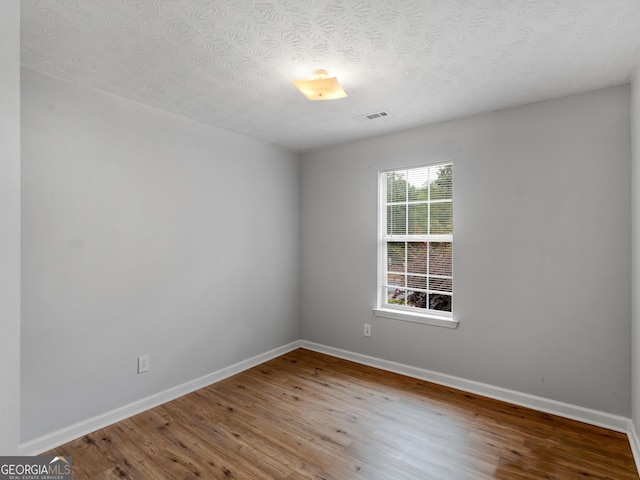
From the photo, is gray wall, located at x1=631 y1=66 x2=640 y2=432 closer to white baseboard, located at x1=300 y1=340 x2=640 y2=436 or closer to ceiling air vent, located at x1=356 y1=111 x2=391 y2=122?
white baseboard, located at x1=300 y1=340 x2=640 y2=436

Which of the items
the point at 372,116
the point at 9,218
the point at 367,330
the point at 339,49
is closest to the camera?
the point at 9,218

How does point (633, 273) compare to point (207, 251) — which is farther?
point (207, 251)

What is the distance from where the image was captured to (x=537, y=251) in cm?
272

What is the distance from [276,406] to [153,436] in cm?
90

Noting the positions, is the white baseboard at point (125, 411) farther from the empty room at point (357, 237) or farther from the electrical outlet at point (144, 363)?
the electrical outlet at point (144, 363)

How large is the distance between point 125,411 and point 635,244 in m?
3.78

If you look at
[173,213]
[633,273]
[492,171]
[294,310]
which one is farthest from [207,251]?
[633,273]

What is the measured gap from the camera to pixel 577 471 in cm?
200

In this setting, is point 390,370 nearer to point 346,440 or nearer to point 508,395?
point 508,395

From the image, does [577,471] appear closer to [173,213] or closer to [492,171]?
[492,171]

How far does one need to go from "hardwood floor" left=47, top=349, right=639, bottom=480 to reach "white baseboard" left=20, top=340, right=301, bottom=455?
61 millimetres

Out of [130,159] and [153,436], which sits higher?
[130,159]

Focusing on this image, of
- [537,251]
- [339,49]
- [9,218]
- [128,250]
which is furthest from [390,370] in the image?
[9,218]

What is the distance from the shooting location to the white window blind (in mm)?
3246
